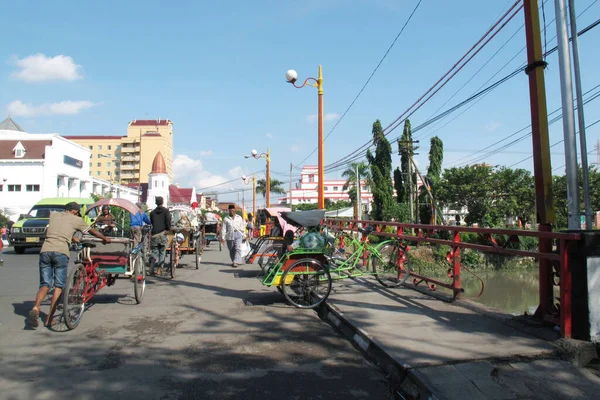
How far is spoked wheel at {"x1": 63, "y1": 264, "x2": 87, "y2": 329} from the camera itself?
5.80 meters

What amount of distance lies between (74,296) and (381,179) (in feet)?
175

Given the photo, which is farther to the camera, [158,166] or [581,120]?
[158,166]

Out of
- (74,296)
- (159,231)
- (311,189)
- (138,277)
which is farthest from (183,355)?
(311,189)

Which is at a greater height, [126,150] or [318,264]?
[126,150]

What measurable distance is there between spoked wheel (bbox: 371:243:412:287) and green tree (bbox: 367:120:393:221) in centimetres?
4649

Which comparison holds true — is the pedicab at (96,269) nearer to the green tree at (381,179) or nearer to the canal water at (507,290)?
the canal water at (507,290)

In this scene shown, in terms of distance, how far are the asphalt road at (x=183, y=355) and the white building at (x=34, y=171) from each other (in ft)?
159

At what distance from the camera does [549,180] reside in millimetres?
5680

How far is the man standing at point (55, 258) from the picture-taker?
600 cm

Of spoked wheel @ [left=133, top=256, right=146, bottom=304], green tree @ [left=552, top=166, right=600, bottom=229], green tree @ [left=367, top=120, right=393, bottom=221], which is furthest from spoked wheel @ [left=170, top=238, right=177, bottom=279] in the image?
green tree @ [left=367, top=120, right=393, bottom=221]

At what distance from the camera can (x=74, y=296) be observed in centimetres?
608

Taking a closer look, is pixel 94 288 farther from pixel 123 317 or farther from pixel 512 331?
pixel 512 331

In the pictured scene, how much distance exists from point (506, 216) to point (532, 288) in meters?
29.2

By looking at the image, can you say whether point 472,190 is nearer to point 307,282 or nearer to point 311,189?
point 307,282
